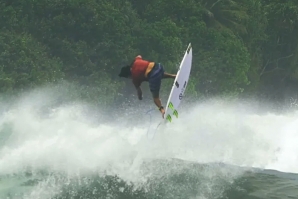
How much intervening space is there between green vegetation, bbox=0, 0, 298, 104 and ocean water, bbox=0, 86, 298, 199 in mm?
16931

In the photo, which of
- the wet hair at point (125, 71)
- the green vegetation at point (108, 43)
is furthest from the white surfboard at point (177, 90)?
the green vegetation at point (108, 43)

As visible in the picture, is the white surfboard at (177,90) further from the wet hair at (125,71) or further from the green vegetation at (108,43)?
the green vegetation at (108,43)

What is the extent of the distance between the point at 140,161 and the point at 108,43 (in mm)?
22634

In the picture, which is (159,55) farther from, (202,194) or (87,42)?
(202,194)

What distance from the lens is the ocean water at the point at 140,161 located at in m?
9.50

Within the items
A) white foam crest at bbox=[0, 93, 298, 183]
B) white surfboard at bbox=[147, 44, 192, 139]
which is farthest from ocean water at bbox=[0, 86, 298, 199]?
A: white surfboard at bbox=[147, 44, 192, 139]

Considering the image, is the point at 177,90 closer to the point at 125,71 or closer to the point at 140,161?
the point at 125,71

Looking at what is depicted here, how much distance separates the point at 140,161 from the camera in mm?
10172

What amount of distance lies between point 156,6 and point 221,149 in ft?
82.1

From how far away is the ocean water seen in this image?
950 centimetres

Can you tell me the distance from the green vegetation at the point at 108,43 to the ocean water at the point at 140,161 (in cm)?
1693

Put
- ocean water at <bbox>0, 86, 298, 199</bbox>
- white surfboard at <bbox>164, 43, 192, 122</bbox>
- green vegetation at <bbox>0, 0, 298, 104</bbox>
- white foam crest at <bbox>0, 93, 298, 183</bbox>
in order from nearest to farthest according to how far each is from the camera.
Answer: ocean water at <bbox>0, 86, 298, 199</bbox> → white foam crest at <bbox>0, 93, 298, 183</bbox> → white surfboard at <bbox>164, 43, 192, 122</bbox> → green vegetation at <bbox>0, 0, 298, 104</bbox>

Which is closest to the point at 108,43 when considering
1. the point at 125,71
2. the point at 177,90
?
the point at 177,90

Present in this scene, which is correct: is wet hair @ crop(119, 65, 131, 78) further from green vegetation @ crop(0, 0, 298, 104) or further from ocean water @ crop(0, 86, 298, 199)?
green vegetation @ crop(0, 0, 298, 104)
